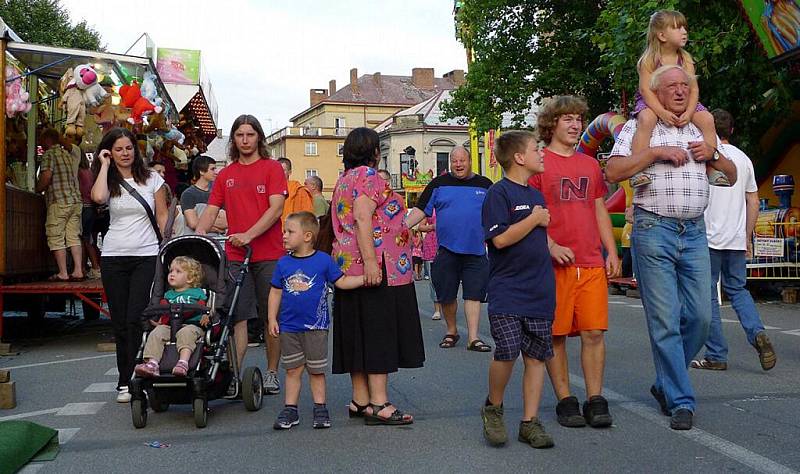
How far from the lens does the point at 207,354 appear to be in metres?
5.94

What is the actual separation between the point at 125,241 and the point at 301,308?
179 cm

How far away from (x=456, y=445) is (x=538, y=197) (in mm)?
1423

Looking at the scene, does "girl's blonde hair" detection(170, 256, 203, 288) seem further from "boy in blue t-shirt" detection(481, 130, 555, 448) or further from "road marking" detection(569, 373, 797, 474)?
"road marking" detection(569, 373, 797, 474)

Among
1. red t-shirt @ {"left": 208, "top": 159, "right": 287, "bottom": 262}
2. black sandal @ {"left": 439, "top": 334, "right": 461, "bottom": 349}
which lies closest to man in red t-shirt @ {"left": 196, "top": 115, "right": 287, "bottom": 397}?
red t-shirt @ {"left": 208, "top": 159, "right": 287, "bottom": 262}

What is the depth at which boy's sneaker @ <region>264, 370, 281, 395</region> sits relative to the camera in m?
7.00

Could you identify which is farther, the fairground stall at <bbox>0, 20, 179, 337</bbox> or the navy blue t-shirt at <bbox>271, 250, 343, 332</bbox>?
the fairground stall at <bbox>0, 20, 179, 337</bbox>

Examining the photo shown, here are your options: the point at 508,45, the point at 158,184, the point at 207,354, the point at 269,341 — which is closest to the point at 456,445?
the point at 207,354

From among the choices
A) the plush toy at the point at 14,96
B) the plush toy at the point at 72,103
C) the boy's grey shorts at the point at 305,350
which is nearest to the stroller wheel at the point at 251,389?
the boy's grey shorts at the point at 305,350

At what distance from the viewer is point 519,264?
5.05 m

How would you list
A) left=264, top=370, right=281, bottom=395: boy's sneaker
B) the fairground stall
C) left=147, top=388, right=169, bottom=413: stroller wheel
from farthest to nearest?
1. the fairground stall
2. left=264, top=370, right=281, bottom=395: boy's sneaker
3. left=147, top=388, right=169, bottom=413: stroller wheel

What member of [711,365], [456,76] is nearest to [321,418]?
[711,365]

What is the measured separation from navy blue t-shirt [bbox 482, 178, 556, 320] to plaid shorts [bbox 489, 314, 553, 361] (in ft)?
0.13

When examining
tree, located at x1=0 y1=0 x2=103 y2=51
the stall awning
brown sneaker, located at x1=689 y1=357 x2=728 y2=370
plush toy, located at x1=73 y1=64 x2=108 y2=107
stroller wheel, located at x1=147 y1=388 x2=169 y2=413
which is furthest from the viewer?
tree, located at x1=0 y1=0 x2=103 y2=51

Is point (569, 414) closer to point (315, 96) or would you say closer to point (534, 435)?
point (534, 435)
